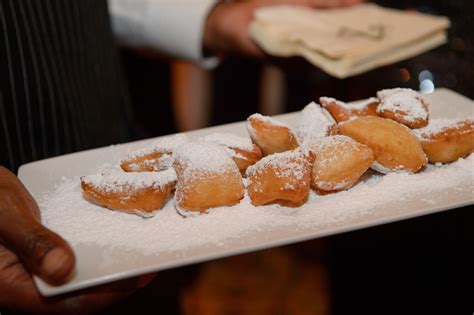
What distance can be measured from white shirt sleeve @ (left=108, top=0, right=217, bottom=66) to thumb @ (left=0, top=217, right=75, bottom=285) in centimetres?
115

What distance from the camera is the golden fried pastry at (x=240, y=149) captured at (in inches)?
28.7

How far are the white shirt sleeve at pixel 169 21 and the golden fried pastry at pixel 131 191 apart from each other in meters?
1.04

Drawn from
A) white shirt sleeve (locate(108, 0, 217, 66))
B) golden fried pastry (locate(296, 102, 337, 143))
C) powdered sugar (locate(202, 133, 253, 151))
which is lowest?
white shirt sleeve (locate(108, 0, 217, 66))

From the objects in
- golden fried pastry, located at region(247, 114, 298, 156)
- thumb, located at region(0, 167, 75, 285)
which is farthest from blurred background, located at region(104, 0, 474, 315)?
thumb, located at region(0, 167, 75, 285)

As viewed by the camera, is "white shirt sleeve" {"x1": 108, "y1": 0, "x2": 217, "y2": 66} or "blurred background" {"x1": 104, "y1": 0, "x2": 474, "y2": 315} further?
"white shirt sleeve" {"x1": 108, "y1": 0, "x2": 217, "y2": 66}

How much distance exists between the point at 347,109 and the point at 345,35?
26.4 inches

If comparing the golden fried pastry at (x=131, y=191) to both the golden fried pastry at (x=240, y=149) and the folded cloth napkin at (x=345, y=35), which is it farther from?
the folded cloth napkin at (x=345, y=35)

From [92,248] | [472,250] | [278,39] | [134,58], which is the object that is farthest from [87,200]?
[134,58]

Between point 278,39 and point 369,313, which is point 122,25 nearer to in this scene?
point 278,39

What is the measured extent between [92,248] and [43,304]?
80mm

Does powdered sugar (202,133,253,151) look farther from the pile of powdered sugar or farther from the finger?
the finger

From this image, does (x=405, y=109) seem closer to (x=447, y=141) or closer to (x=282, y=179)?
(x=447, y=141)

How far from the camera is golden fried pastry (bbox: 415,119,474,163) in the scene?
743 mm

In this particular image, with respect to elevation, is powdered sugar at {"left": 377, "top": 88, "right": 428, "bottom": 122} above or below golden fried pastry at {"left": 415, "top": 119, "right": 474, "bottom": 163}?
above
